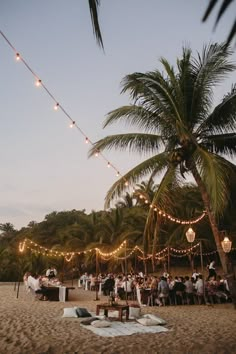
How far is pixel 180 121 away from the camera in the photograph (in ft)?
33.1

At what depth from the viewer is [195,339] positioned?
6598mm

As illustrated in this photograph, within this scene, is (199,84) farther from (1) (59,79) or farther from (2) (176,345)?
(2) (176,345)

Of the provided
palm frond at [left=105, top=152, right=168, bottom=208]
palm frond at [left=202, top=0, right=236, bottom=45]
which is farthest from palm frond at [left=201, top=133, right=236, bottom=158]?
palm frond at [left=202, top=0, right=236, bottom=45]

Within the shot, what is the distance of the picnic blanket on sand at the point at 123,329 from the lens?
7084 millimetres

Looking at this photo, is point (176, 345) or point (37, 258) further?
point (37, 258)

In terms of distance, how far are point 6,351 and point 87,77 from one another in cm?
878

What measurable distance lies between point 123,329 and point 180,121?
236 inches

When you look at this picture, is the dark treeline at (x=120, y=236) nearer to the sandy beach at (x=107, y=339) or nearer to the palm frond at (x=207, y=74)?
the palm frond at (x=207, y=74)

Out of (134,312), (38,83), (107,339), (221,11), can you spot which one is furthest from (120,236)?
(221,11)

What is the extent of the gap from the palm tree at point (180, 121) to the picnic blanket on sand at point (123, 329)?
3796 mm

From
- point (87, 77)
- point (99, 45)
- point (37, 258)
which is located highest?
point (87, 77)

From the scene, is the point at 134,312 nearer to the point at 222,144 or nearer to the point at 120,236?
the point at 222,144

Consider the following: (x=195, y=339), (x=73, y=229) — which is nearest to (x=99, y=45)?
(x=195, y=339)

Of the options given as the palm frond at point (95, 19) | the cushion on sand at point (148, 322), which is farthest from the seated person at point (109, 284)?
the palm frond at point (95, 19)
